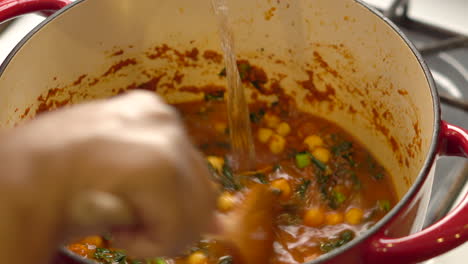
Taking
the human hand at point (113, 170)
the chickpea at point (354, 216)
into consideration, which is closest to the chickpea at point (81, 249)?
the chickpea at point (354, 216)

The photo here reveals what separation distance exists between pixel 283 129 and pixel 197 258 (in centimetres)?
44

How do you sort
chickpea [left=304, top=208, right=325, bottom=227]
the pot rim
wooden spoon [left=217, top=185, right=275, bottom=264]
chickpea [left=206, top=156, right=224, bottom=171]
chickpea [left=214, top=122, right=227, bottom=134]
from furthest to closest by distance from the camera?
chickpea [left=214, top=122, right=227, bottom=134]
chickpea [left=206, top=156, right=224, bottom=171]
chickpea [left=304, top=208, right=325, bottom=227]
wooden spoon [left=217, top=185, right=275, bottom=264]
the pot rim

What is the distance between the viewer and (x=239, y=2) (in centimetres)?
143

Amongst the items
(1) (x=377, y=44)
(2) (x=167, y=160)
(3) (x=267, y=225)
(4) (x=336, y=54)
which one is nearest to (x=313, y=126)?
(4) (x=336, y=54)

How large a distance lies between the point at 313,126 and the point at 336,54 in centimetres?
21

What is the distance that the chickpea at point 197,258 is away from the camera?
125 cm

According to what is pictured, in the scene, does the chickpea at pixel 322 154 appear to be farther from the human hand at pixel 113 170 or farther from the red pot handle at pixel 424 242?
the human hand at pixel 113 170

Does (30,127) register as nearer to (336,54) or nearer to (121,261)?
(121,261)

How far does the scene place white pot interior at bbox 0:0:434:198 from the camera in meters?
1.25

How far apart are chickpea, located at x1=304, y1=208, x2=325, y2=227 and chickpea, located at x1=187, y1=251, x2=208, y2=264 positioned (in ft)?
0.77

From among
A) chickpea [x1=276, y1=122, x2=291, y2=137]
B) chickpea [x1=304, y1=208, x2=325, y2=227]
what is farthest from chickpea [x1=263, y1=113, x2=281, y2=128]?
chickpea [x1=304, y1=208, x2=325, y2=227]

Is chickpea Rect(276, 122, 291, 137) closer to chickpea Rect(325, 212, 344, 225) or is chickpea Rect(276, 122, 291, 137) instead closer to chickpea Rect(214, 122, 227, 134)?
chickpea Rect(214, 122, 227, 134)

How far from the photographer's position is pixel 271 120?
159 centimetres

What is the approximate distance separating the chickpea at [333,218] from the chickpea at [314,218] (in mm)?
10
